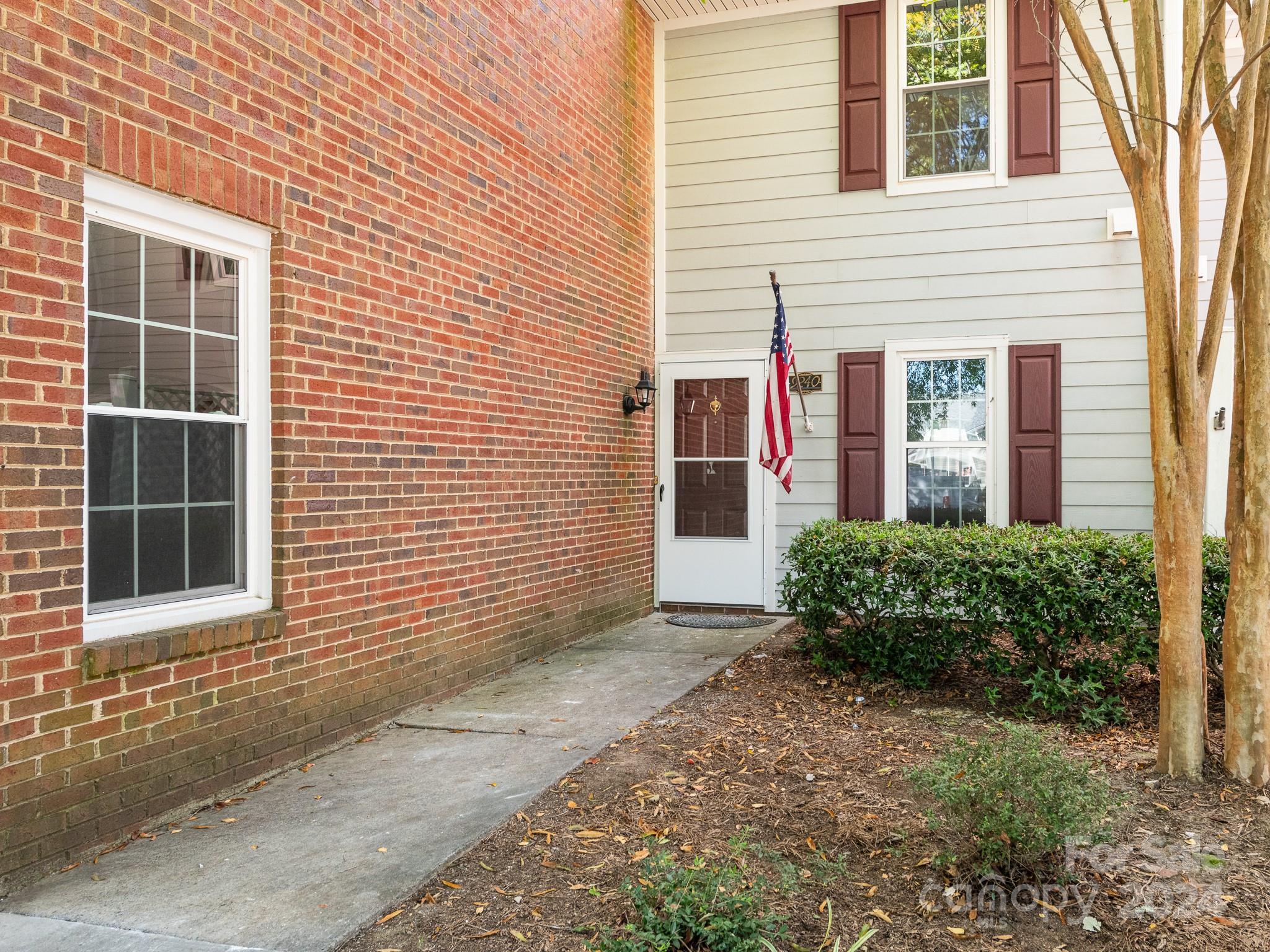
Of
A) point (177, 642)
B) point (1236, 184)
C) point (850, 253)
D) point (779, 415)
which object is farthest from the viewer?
point (850, 253)

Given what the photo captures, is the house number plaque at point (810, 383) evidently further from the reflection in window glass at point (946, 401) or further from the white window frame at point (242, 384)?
the white window frame at point (242, 384)

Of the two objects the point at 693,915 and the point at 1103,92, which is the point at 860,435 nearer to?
the point at 1103,92

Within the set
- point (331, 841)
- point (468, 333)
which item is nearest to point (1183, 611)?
point (331, 841)

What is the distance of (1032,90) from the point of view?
7.35 m

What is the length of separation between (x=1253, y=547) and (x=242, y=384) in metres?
4.15

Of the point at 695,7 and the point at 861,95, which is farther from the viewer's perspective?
the point at 695,7

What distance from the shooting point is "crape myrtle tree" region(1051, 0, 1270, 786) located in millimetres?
3748

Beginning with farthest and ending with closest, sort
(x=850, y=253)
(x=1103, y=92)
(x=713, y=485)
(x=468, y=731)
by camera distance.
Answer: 1. (x=713, y=485)
2. (x=850, y=253)
3. (x=468, y=731)
4. (x=1103, y=92)

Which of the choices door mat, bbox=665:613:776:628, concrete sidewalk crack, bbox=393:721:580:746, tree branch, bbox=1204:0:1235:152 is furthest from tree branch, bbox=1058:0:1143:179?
door mat, bbox=665:613:776:628

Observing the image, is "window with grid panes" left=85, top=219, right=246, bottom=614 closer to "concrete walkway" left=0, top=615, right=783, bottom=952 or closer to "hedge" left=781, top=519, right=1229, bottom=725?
"concrete walkway" left=0, top=615, right=783, bottom=952

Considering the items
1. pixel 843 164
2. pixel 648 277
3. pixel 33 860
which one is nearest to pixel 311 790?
pixel 33 860

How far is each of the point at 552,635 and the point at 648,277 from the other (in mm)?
3445

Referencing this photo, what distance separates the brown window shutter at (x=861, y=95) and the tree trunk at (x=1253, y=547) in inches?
165

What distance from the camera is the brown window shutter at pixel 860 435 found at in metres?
7.73
